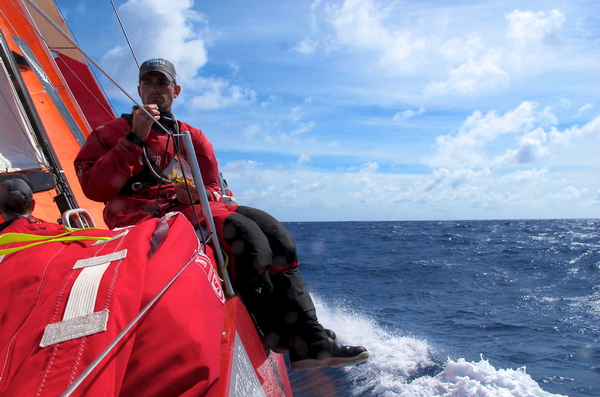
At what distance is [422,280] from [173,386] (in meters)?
10.1

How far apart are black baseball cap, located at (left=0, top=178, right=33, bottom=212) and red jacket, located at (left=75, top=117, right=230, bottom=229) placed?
721 millimetres

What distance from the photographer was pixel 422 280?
999 centimetres

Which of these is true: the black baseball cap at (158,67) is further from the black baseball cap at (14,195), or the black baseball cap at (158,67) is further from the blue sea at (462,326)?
the blue sea at (462,326)

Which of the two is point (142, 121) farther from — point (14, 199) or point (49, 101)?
point (49, 101)

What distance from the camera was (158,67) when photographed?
1.73 m

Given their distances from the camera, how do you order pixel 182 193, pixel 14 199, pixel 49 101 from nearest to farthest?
pixel 182 193 → pixel 14 199 → pixel 49 101

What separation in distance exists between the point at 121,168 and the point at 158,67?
1.82 feet

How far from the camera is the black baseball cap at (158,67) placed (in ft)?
5.64

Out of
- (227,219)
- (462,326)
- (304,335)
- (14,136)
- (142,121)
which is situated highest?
(14,136)

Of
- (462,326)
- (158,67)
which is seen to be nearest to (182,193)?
(158,67)

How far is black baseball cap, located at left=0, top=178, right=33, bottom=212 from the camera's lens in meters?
2.05

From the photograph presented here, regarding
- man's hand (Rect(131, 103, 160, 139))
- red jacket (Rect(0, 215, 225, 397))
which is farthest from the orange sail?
red jacket (Rect(0, 215, 225, 397))

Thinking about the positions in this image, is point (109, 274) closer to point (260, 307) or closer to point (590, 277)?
point (260, 307)

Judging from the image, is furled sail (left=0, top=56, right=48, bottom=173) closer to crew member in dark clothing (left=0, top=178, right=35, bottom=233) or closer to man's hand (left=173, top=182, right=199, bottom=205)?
crew member in dark clothing (left=0, top=178, right=35, bottom=233)
